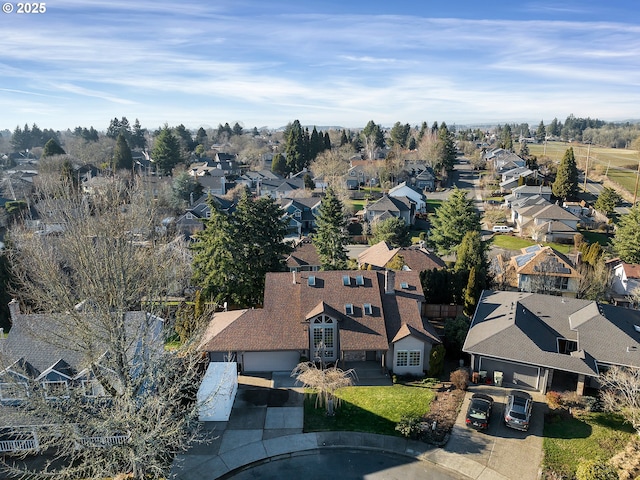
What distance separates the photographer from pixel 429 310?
3653cm

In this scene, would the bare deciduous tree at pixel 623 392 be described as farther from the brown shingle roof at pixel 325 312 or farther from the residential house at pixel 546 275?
the residential house at pixel 546 275

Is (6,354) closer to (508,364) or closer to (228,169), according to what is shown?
(508,364)

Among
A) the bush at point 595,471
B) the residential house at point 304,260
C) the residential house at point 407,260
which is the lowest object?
the bush at point 595,471

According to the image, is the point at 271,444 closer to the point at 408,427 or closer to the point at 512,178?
the point at 408,427

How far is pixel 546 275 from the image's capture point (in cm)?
4147

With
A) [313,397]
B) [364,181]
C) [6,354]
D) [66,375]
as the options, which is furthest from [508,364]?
[364,181]

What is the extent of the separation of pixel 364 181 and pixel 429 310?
2848 inches

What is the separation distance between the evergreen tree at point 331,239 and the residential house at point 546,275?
681 inches

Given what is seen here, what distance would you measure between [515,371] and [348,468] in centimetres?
1267

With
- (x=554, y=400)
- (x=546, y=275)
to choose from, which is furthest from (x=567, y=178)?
(x=554, y=400)

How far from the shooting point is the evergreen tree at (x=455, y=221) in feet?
163

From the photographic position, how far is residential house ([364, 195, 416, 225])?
7039 cm

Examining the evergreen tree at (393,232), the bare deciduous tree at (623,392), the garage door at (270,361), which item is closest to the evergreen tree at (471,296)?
the bare deciduous tree at (623,392)

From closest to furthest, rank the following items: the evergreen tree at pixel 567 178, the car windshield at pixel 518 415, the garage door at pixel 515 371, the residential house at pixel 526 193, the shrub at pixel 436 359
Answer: the car windshield at pixel 518 415 < the garage door at pixel 515 371 < the shrub at pixel 436 359 < the residential house at pixel 526 193 < the evergreen tree at pixel 567 178
